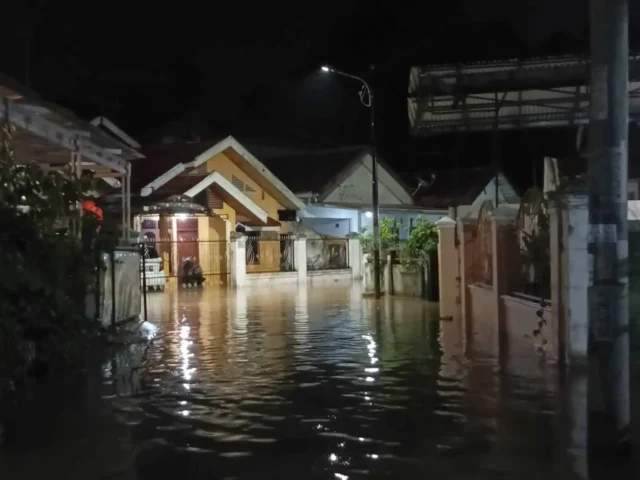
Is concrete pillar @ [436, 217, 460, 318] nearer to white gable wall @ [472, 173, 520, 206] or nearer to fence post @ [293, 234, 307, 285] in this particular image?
fence post @ [293, 234, 307, 285]

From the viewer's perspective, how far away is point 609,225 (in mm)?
6062

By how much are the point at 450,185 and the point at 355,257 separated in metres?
15.0

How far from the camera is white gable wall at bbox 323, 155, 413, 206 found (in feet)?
130

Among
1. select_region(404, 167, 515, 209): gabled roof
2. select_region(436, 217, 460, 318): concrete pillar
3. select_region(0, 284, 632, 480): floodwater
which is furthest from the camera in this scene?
select_region(404, 167, 515, 209): gabled roof

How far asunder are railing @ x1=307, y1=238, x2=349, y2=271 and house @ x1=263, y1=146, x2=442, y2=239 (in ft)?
7.84

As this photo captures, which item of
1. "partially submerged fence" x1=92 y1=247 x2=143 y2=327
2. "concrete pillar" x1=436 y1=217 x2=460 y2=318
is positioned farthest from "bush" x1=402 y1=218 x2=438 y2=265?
"partially submerged fence" x1=92 y1=247 x2=143 y2=327

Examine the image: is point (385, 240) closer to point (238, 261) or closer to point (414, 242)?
point (414, 242)

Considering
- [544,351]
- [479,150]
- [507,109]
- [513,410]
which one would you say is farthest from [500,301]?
[479,150]

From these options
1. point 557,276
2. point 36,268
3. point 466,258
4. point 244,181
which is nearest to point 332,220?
point 244,181

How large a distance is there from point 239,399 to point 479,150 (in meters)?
46.2

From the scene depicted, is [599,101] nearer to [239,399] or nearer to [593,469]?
[593,469]

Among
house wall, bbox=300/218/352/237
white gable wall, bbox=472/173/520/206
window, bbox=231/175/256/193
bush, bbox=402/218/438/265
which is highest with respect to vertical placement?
white gable wall, bbox=472/173/520/206

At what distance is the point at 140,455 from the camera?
6719mm

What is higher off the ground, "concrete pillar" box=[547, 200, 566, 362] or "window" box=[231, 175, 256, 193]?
"window" box=[231, 175, 256, 193]
